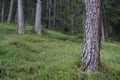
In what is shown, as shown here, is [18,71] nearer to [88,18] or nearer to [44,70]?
[44,70]

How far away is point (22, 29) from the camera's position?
2405 centimetres

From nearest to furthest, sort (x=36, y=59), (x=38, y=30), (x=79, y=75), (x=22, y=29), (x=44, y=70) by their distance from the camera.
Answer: (x=79, y=75)
(x=44, y=70)
(x=36, y=59)
(x=22, y=29)
(x=38, y=30)

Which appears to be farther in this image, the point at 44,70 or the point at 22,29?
the point at 22,29

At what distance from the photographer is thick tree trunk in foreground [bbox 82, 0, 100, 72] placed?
8.69m

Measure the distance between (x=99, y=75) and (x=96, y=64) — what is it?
45 cm

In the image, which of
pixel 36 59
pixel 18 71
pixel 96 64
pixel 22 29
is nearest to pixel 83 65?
pixel 96 64

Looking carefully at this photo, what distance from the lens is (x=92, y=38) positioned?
8742mm

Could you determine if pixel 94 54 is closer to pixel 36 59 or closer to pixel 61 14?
pixel 36 59

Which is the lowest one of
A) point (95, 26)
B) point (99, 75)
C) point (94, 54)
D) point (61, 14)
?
point (99, 75)

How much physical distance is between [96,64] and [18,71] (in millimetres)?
2801

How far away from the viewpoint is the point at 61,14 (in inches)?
1815

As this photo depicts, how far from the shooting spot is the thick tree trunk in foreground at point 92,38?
342 inches

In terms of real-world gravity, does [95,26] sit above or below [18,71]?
above

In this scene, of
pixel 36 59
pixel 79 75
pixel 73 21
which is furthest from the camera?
pixel 73 21
